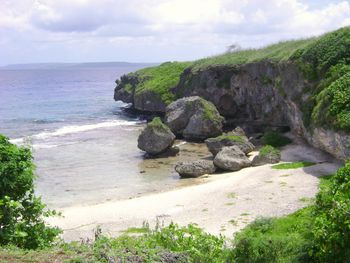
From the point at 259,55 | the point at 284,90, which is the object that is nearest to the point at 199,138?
the point at 284,90

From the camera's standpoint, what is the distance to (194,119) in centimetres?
5372

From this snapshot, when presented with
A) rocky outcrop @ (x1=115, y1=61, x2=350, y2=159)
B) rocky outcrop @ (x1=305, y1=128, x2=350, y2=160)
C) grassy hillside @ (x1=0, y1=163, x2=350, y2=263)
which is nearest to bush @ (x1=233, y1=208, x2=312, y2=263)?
grassy hillside @ (x1=0, y1=163, x2=350, y2=263)

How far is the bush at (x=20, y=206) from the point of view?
530 inches

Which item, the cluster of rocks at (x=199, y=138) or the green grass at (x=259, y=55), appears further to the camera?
the green grass at (x=259, y=55)

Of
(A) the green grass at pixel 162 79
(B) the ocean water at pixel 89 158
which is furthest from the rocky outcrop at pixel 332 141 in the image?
(A) the green grass at pixel 162 79

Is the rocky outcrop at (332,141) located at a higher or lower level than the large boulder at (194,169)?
higher

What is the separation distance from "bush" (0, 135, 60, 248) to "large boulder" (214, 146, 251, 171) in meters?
25.2

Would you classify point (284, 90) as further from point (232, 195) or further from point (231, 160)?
point (232, 195)

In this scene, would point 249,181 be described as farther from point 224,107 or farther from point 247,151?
point 224,107

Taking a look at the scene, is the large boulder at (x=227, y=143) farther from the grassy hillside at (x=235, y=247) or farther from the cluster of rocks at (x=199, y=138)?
the grassy hillside at (x=235, y=247)

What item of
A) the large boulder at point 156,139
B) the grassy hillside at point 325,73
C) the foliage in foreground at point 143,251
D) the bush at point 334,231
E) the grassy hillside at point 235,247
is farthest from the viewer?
the large boulder at point 156,139

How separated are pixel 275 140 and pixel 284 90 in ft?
16.6

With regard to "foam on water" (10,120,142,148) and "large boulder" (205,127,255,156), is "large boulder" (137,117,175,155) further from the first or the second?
"foam on water" (10,120,142,148)

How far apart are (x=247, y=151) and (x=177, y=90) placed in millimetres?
31102
